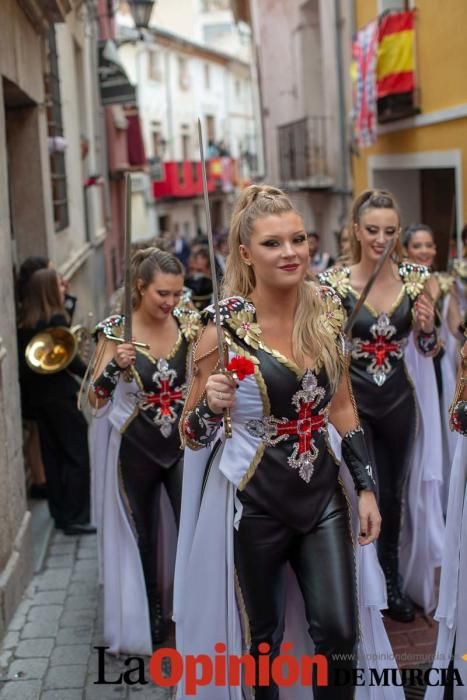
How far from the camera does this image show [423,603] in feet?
18.1

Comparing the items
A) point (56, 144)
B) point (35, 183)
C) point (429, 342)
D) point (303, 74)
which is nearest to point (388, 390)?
point (429, 342)

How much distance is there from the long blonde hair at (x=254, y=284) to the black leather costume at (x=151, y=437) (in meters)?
1.34

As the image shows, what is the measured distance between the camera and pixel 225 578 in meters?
3.80

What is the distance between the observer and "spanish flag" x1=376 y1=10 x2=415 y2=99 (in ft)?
40.9

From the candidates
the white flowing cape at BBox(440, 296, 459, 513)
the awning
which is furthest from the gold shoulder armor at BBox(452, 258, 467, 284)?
the awning

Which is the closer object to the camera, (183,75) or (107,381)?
(107,381)

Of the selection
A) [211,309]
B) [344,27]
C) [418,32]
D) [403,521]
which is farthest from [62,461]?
[344,27]

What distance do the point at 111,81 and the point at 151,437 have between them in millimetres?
13724

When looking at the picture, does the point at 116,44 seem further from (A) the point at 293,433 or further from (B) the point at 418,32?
(A) the point at 293,433

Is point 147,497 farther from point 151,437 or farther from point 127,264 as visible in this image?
point 127,264

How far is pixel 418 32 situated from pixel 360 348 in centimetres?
804

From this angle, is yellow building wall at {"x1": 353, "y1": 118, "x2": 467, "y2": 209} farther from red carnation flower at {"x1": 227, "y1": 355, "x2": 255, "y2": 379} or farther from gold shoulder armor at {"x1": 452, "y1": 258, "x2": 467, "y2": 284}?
red carnation flower at {"x1": 227, "y1": 355, "x2": 255, "y2": 379}

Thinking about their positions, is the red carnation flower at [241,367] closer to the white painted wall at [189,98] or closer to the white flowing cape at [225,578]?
the white flowing cape at [225,578]

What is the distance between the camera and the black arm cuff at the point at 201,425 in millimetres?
3668
